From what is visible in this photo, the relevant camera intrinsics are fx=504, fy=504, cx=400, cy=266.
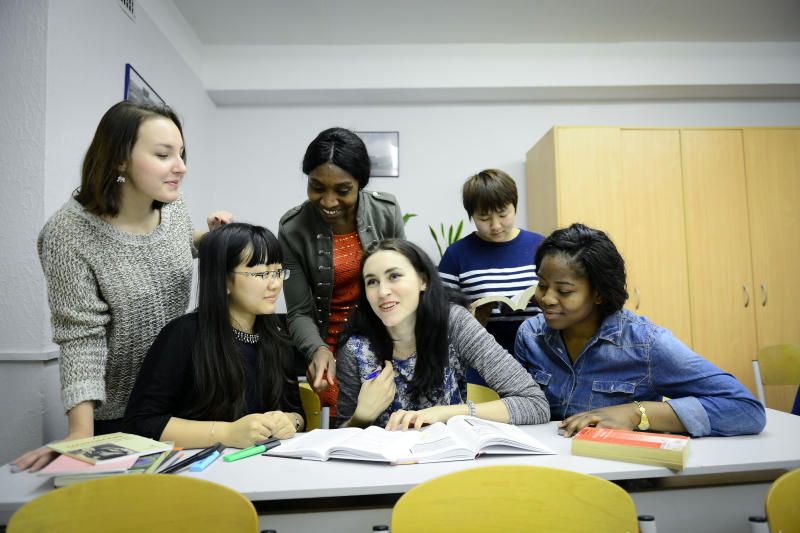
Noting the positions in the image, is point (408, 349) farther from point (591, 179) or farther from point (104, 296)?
point (591, 179)

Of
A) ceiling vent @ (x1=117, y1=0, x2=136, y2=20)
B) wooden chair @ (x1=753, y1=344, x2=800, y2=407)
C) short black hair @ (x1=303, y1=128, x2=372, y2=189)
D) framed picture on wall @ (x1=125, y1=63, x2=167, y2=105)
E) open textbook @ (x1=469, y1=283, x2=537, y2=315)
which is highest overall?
ceiling vent @ (x1=117, y1=0, x2=136, y2=20)

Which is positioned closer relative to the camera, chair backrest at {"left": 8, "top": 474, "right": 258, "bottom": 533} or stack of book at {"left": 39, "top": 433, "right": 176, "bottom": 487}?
chair backrest at {"left": 8, "top": 474, "right": 258, "bottom": 533}

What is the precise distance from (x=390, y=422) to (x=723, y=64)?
170 inches

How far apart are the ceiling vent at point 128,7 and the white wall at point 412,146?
1.39 meters

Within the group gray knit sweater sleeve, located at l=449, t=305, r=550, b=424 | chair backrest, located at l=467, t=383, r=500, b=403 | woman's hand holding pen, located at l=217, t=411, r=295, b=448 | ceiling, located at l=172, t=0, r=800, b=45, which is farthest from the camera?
ceiling, located at l=172, t=0, r=800, b=45

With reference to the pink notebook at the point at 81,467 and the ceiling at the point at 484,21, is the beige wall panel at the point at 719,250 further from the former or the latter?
the pink notebook at the point at 81,467

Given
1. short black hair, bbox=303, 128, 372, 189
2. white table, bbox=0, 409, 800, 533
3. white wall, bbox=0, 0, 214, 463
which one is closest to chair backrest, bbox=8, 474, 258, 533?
white table, bbox=0, 409, 800, 533

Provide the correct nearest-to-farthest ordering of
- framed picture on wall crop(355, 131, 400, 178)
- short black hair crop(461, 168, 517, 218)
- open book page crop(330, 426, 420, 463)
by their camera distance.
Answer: open book page crop(330, 426, 420, 463) < short black hair crop(461, 168, 517, 218) < framed picture on wall crop(355, 131, 400, 178)

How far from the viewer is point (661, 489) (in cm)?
107

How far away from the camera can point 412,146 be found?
419cm

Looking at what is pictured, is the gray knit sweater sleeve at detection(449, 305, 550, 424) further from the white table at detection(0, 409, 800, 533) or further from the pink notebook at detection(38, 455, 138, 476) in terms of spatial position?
the pink notebook at detection(38, 455, 138, 476)

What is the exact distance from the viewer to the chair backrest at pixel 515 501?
33.3 inches

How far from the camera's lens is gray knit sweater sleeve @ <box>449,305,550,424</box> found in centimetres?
146

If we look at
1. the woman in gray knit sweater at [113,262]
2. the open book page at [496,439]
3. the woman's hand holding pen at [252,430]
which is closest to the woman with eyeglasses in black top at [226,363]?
the woman's hand holding pen at [252,430]
